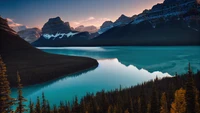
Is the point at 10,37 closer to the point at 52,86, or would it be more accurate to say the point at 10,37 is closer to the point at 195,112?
the point at 52,86

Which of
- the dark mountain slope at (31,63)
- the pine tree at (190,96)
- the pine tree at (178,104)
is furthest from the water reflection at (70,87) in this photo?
the pine tree at (178,104)

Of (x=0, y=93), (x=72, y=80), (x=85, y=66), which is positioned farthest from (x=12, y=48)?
(x=0, y=93)

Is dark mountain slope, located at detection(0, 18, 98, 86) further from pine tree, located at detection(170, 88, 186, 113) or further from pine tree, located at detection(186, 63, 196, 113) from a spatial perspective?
pine tree, located at detection(170, 88, 186, 113)

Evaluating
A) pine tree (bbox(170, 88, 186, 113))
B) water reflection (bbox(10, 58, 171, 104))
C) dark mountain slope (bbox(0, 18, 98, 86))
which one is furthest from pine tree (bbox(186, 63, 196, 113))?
dark mountain slope (bbox(0, 18, 98, 86))

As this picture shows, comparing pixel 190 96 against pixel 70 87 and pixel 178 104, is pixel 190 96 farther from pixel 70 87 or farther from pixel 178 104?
pixel 70 87

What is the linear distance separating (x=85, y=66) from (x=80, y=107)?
68.0 meters

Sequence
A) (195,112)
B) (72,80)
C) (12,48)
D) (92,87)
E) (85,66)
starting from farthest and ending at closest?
1. (12,48)
2. (85,66)
3. (72,80)
4. (92,87)
5. (195,112)

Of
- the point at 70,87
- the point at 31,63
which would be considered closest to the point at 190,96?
the point at 70,87

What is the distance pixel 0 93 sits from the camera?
636 inches

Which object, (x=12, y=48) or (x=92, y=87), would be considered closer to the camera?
(x=92, y=87)

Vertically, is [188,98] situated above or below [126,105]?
above

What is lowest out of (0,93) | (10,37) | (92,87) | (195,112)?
(92,87)

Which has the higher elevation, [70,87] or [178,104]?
[178,104]

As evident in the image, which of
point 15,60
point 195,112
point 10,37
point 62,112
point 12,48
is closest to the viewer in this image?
point 195,112
